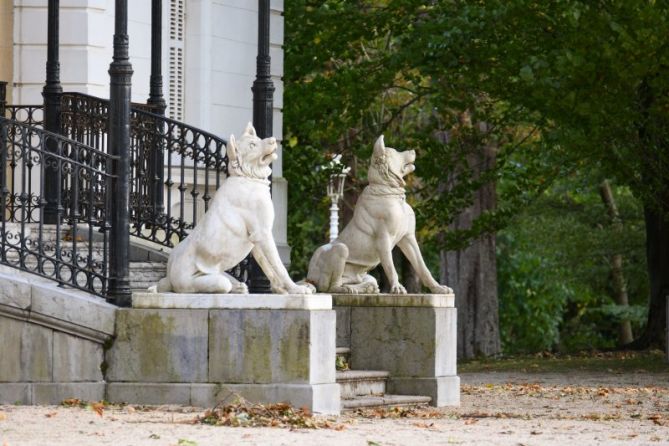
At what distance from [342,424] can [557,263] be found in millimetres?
25384

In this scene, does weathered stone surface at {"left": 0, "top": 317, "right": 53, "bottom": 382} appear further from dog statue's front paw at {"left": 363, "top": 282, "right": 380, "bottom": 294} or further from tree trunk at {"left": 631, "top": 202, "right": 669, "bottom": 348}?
tree trunk at {"left": 631, "top": 202, "right": 669, "bottom": 348}

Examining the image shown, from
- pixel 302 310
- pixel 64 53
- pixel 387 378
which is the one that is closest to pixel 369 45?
pixel 64 53

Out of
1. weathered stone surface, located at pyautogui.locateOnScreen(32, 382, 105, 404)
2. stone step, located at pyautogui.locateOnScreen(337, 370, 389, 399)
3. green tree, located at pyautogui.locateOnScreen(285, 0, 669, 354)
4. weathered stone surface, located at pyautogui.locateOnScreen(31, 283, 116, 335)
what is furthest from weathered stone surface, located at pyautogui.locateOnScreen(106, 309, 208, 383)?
green tree, located at pyautogui.locateOnScreen(285, 0, 669, 354)

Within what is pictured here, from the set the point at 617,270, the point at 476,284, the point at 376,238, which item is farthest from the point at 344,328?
the point at 617,270

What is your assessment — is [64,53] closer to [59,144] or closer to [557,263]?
[59,144]

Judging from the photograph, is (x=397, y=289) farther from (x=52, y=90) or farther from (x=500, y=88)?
(x=500, y=88)

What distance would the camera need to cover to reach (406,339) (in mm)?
16922

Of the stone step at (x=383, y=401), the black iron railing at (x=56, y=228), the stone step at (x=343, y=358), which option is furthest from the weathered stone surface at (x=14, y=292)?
the stone step at (x=343, y=358)

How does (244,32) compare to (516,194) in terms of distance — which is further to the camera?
(516,194)

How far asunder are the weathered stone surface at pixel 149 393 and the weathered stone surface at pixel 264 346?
269 millimetres

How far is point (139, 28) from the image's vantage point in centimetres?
2116

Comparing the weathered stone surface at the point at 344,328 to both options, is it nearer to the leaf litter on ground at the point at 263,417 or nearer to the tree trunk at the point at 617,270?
the leaf litter on ground at the point at 263,417

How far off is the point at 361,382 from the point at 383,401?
34 cm

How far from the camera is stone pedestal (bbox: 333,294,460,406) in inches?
664
